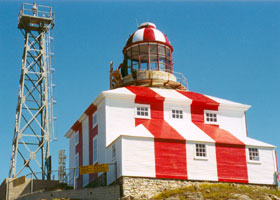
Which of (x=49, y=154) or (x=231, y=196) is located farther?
(x=49, y=154)

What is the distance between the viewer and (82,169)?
38.8 m

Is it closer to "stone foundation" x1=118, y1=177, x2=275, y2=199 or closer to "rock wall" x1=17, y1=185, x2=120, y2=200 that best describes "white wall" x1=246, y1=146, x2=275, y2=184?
"stone foundation" x1=118, y1=177, x2=275, y2=199

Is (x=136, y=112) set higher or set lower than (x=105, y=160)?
higher

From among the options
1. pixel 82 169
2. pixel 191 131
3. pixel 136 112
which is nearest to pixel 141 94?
pixel 136 112

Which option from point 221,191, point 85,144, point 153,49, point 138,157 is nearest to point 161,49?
point 153,49

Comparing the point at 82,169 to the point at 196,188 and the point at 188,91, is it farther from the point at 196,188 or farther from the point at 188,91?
the point at 188,91

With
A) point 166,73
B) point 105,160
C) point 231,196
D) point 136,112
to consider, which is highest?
point 166,73

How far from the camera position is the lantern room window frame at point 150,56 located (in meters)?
48.4

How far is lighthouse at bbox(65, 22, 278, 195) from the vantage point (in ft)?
123

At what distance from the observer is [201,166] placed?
39.1m

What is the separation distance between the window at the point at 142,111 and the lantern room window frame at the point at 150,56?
6556 millimetres

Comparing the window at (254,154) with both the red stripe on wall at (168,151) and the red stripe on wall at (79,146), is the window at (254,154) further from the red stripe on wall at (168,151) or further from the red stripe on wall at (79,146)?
the red stripe on wall at (79,146)

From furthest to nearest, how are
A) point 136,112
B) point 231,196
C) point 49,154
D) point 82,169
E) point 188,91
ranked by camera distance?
point 49,154 → point 188,91 → point 136,112 → point 82,169 → point 231,196

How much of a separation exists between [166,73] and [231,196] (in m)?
15.9
